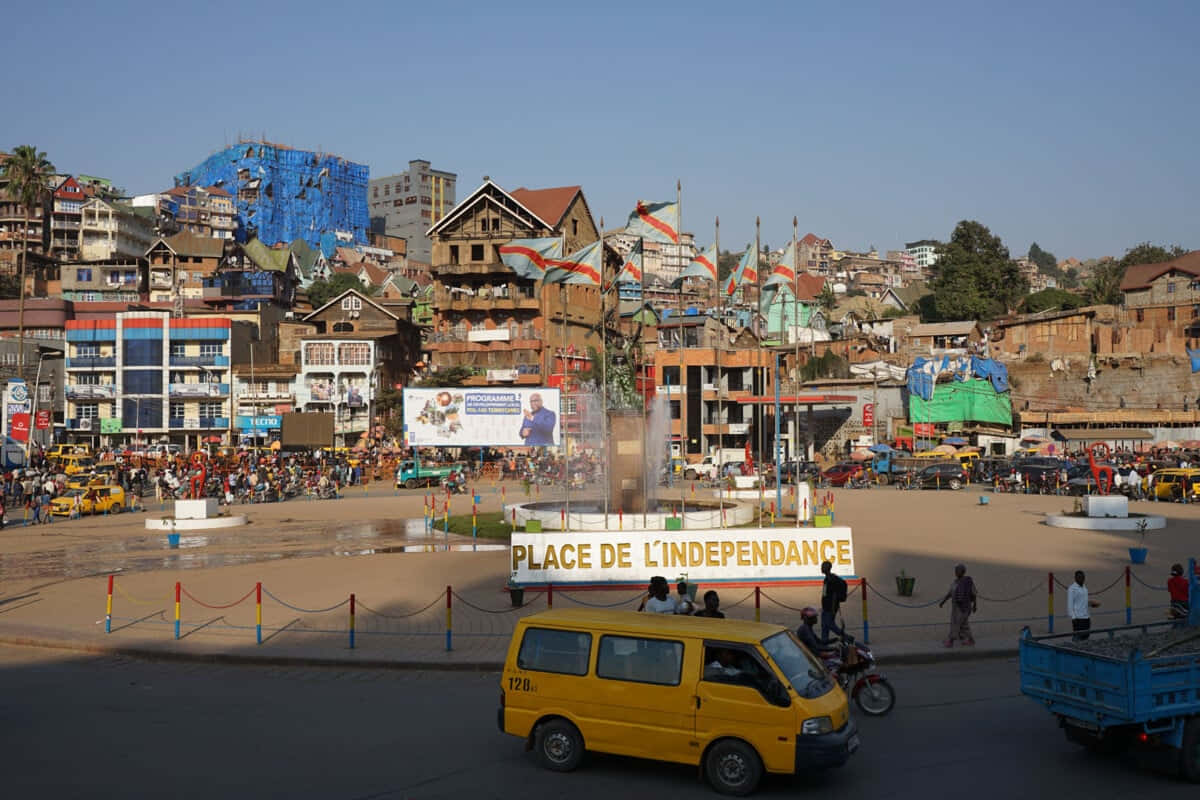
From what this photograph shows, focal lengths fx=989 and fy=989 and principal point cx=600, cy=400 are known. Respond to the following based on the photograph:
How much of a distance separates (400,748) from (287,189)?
174334mm

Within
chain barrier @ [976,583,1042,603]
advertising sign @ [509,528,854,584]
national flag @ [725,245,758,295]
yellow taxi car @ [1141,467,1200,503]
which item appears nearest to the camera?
chain barrier @ [976,583,1042,603]

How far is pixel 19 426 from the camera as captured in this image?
52.0 metres

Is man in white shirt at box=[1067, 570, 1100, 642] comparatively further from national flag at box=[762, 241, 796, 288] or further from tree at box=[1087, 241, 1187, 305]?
tree at box=[1087, 241, 1187, 305]

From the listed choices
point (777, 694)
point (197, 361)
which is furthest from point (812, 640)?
point (197, 361)

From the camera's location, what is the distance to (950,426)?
7331 centimetres

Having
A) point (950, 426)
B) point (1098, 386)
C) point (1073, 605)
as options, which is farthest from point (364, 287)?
point (1073, 605)

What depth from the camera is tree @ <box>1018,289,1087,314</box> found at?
103312 mm

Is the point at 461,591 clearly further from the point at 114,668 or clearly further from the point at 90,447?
the point at 90,447

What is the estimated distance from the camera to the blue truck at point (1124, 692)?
30.8 ft

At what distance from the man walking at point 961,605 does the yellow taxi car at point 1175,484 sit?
32777 millimetres

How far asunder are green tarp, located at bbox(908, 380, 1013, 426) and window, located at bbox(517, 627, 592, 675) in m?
67.5

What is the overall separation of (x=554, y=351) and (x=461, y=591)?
Result: 5887 centimetres

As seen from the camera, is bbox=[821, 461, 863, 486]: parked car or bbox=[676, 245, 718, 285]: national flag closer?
bbox=[676, 245, 718, 285]: national flag

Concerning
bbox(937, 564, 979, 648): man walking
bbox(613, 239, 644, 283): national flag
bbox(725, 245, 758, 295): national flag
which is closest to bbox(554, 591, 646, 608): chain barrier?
bbox(937, 564, 979, 648): man walking
